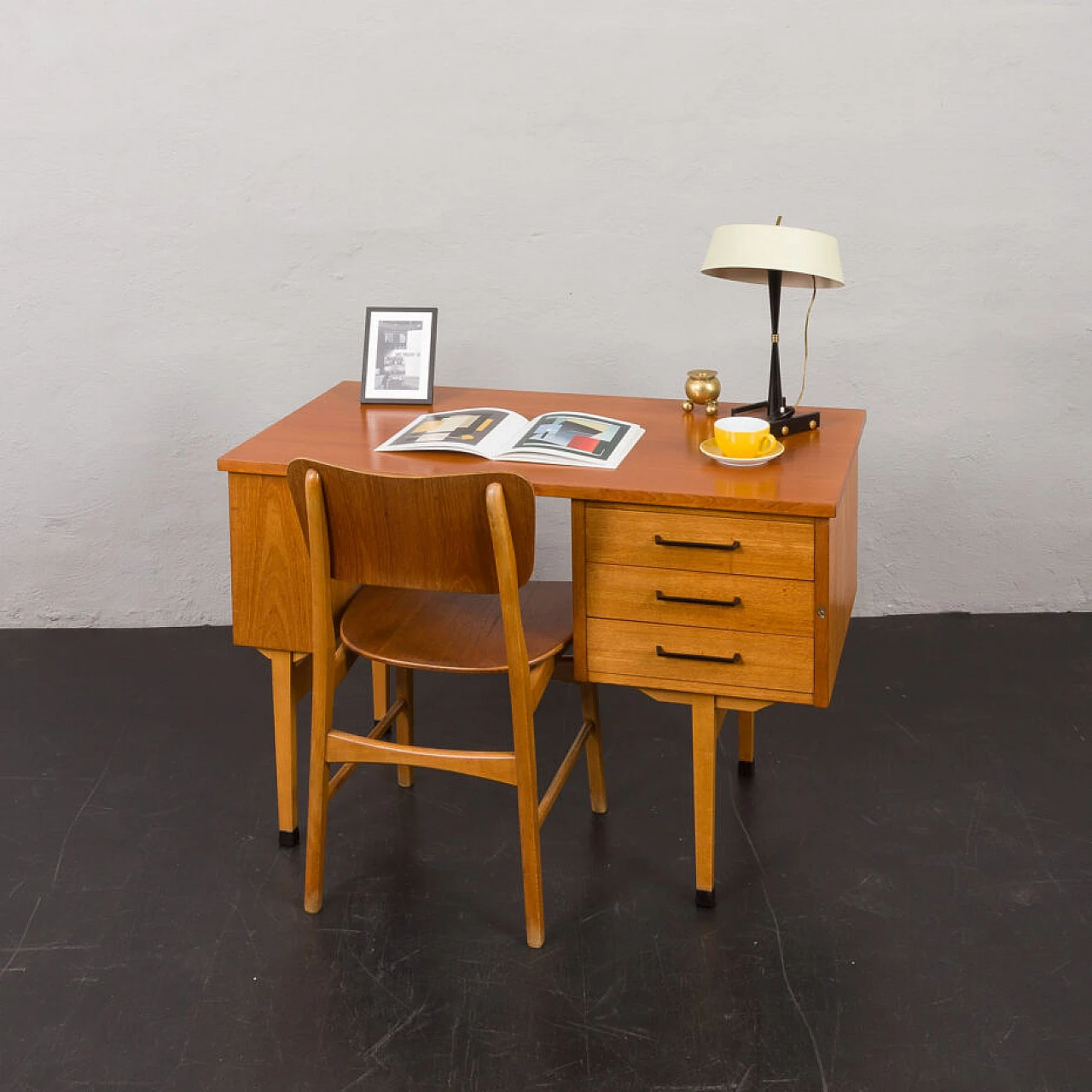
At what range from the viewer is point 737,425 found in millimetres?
2432

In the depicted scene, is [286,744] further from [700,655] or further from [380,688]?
[700,655]

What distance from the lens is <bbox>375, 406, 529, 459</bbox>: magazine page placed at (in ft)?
8.29

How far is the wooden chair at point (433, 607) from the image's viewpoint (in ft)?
7.23

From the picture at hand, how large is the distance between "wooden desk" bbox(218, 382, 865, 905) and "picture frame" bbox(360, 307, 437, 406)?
0.22 m

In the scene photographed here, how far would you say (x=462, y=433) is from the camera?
8.52 ft

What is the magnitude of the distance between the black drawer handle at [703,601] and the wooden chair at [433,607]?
22 centimetres

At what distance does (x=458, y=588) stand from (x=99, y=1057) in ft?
3.00

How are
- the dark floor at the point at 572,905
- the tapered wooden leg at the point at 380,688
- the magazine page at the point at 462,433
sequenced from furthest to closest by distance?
1. the tapered wooden leg at the point at 380,688
2. the magazine page at the point at 462,433
3. the dark floor at the point at 572,905

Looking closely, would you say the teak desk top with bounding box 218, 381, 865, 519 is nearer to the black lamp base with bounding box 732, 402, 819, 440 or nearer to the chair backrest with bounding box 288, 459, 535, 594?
the black lamp base with bounding box 732, 402, 819, 440

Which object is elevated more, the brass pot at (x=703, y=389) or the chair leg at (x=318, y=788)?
the brass pot at (x=703, y=389)

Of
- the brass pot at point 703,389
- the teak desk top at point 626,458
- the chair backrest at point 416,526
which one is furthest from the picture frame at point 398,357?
the chair backrest at point 416,526

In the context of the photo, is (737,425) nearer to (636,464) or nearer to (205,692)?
(636,464)

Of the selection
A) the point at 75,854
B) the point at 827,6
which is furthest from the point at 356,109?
the point at 75,854

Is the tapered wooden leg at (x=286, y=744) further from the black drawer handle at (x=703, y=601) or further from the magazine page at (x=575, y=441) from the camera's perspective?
the black drawer handle at (x=703, y=601)
